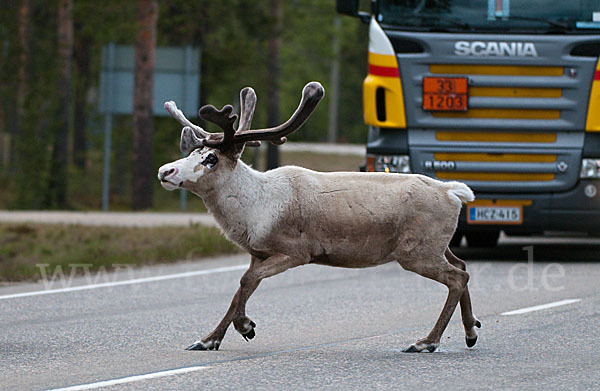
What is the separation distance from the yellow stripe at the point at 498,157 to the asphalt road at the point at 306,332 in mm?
1261

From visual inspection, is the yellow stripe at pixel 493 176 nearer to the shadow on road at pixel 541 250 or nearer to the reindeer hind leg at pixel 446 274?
the shadow on road at pixel 541 250

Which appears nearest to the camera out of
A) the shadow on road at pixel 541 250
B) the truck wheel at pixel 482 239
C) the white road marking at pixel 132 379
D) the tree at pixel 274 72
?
the white road marking at pixel 132 379

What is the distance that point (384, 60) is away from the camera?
1527cm

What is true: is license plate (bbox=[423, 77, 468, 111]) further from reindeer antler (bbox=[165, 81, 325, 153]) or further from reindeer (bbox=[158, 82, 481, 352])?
reindeer antler (bbox=[165, 81, 325, 153])

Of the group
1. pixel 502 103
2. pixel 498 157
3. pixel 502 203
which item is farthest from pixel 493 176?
pixel 502 103

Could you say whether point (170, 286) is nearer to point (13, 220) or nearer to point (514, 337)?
point (514, 337)

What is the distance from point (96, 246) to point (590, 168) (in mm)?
6408

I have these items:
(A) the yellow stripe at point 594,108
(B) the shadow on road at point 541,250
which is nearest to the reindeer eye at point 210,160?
(A) the yellow stripe at point 594,108

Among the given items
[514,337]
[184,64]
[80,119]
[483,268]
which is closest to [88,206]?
[184,64]

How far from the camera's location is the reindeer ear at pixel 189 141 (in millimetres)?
8969

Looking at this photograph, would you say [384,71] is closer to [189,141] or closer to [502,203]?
[502,203]

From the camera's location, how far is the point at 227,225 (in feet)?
29.8

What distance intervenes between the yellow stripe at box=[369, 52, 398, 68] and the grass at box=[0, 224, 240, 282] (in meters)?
3.40

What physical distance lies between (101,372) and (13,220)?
12.2 metres
